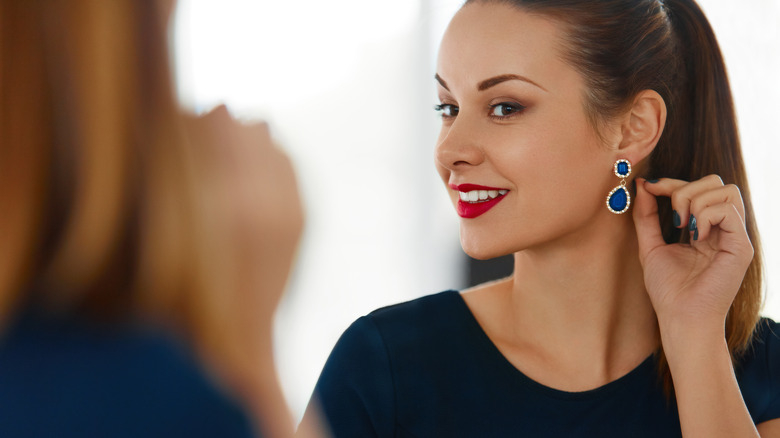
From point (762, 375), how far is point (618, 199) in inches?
16.9

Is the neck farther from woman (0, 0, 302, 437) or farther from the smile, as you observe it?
woman (0, 0, 302, 437)

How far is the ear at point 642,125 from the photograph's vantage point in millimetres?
1418

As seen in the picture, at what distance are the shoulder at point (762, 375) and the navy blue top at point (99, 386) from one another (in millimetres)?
1167

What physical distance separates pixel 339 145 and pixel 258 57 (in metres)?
0.49

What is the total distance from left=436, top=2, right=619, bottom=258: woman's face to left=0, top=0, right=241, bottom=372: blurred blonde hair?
84 centimetres

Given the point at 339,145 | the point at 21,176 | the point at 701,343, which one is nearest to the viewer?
the point at 21,176

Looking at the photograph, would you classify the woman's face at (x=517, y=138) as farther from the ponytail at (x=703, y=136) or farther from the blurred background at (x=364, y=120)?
the blurred background at (x=364, y=120)

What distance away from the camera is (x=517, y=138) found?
1340mm

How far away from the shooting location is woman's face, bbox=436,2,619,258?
4.39 ft

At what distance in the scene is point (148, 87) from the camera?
22.8 inches

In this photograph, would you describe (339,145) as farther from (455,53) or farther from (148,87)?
(148,87)

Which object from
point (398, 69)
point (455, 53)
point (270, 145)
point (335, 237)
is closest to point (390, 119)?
point (398, 69)

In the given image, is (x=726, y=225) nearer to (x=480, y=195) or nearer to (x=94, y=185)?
(x=480, y=195)

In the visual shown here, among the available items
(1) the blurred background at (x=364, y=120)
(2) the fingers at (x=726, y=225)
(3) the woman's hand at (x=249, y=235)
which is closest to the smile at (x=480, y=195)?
(2) the fingers at (x=726, y=225)
